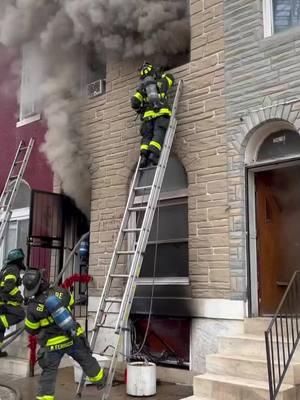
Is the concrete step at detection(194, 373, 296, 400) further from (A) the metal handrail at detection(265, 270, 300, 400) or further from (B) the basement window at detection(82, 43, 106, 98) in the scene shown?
(B) the basement window at detection(82, 43, 106, 98)

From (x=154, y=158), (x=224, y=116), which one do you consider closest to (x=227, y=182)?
(x=224, y=116)

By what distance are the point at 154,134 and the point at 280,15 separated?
229 centimetres

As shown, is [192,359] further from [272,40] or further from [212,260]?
[272,40]

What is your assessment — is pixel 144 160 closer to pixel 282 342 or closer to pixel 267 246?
pixel 267 246

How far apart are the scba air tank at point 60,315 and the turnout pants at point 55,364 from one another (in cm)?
26

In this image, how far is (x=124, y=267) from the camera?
741 cm

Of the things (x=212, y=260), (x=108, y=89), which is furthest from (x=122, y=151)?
(x=212, y=260)

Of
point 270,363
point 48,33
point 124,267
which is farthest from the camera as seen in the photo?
point 48,33

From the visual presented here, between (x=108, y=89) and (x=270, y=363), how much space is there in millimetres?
5396

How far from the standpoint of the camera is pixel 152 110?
680cm

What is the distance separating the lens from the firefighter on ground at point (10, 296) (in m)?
7.16

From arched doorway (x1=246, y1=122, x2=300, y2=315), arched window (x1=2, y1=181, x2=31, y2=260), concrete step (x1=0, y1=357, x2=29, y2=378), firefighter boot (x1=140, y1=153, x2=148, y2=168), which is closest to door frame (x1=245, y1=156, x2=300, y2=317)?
arched doorway (x1=246, y1=122, x2=300, y2=315)

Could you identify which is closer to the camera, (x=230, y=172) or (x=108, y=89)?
(x=230, y=172)

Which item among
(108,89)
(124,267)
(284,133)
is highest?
(108,89)
